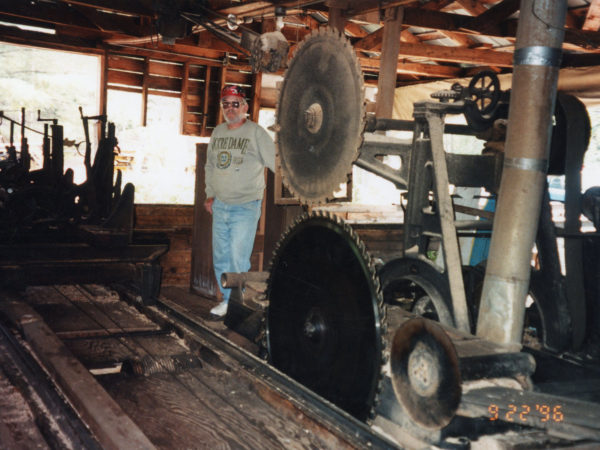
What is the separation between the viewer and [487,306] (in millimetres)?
2838

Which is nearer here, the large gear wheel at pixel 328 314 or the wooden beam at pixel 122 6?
the large gear wheel at pixel 328 314

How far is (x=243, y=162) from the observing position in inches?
208

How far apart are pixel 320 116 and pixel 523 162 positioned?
1037mm

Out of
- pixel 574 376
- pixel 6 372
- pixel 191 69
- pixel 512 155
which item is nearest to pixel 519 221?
pixel 512 155

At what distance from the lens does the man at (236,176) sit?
5.28 meters

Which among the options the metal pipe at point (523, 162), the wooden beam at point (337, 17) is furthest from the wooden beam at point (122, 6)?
the metal pipe at point (523, 162)

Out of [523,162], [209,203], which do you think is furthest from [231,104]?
[523,162]

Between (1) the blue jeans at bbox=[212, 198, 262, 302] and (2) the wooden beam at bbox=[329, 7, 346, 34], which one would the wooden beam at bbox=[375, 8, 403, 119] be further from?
(1) the blue jeans at bbox=[212, 198, 262, 302]

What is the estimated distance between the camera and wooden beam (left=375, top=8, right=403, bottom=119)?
24.2 feet

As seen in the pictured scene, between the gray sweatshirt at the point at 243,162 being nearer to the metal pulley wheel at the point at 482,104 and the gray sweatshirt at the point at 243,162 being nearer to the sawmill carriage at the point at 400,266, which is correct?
the sawmill carriage at the point at 400,266

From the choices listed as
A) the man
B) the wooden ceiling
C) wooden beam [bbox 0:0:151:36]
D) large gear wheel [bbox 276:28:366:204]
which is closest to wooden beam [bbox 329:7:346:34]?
the wooden ceiling

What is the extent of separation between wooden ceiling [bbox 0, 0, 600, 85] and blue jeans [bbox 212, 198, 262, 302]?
2.31 m

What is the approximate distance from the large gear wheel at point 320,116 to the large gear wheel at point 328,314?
0.23m

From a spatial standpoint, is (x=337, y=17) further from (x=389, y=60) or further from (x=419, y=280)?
(x=419, y=280)
